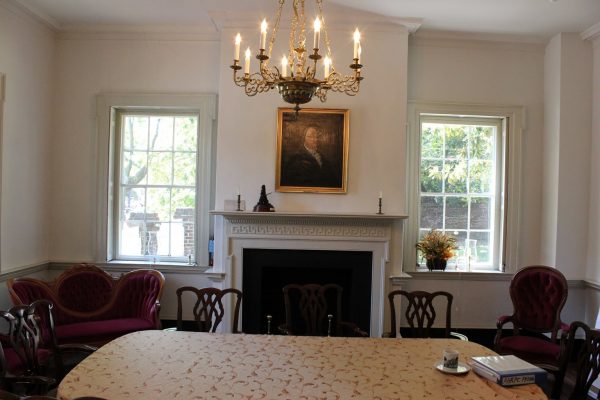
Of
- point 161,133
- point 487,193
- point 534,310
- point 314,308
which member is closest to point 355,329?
point 314,308

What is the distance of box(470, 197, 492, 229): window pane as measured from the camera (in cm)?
511

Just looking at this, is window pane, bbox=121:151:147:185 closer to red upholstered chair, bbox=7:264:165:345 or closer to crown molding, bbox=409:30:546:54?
red upholstered chair, bbox=7:264:165:345

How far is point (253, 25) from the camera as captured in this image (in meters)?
4.53

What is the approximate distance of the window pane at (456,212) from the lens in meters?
5.10

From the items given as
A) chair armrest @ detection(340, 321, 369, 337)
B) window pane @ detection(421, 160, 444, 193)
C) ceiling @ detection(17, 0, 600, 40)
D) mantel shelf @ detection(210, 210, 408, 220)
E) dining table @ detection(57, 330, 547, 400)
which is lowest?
chair armrest @ detection(340, 321, 369, 337)

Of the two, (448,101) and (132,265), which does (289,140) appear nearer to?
(448,101)

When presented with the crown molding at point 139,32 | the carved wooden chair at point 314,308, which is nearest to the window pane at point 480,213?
the carved wooden chair at point 314,308

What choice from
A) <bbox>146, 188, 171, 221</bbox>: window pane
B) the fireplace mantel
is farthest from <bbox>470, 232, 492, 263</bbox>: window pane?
<bbox>146, 188, 171, 221</bbox>: window pane

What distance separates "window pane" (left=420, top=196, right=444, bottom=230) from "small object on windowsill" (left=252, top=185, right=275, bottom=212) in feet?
5.31

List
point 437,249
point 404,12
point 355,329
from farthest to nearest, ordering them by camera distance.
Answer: point 437,249
point 404,12
point 355,329

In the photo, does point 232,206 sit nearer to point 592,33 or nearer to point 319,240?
point 319,240

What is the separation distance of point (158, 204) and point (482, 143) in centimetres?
340

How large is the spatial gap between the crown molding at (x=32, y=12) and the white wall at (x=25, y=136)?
1cm

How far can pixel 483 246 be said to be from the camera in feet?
16.8
